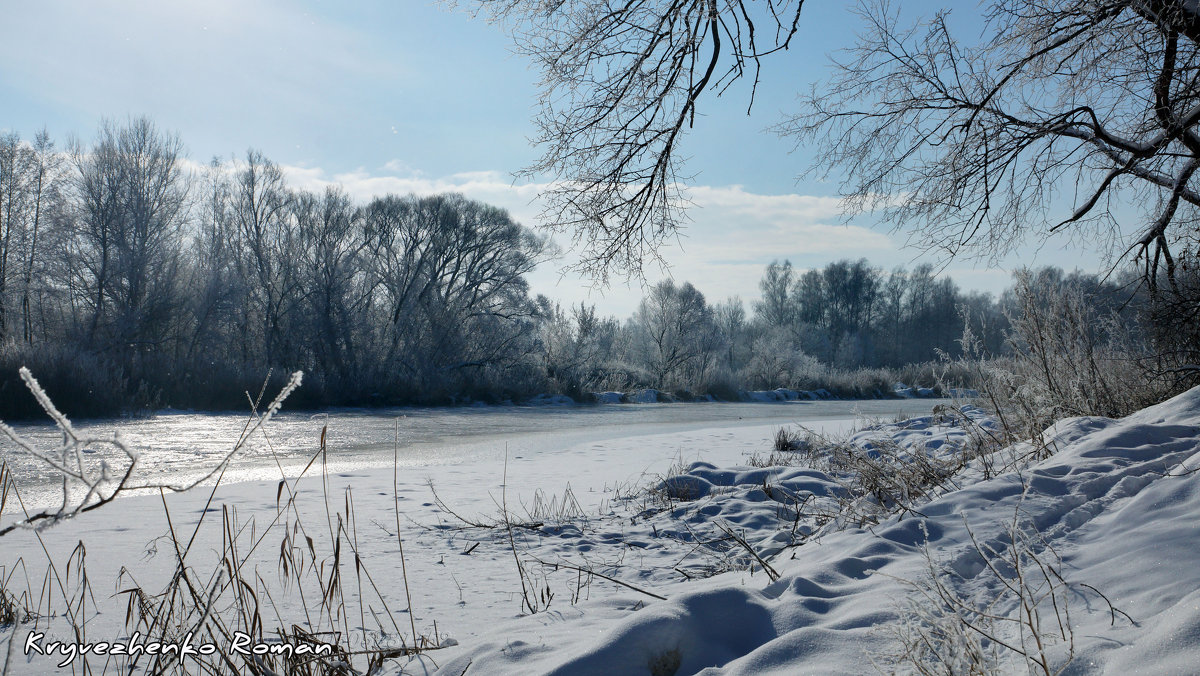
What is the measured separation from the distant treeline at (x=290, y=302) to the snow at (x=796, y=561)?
12.0 m

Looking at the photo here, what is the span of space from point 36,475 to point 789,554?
702cm

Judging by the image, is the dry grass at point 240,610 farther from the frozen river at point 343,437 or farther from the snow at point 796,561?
the frozen river at point 343,437

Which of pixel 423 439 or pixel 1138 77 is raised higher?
pixel 1138 77

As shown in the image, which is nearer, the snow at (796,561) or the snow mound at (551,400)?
the snow at (796,561)

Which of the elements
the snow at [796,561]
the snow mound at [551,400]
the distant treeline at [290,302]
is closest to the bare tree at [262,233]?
the distant treeline at [290,302]

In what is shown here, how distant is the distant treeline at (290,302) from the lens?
20.4 m

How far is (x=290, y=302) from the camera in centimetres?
2528

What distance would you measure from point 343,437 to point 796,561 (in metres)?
9.21

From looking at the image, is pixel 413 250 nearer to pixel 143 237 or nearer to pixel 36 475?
pixel 143 237

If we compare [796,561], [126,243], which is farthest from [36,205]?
[796,561]

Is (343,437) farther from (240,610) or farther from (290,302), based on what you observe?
(290,302)

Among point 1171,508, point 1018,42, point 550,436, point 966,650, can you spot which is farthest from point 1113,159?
point 550,436

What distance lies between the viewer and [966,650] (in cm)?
145

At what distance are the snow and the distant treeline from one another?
1195 centimetres
